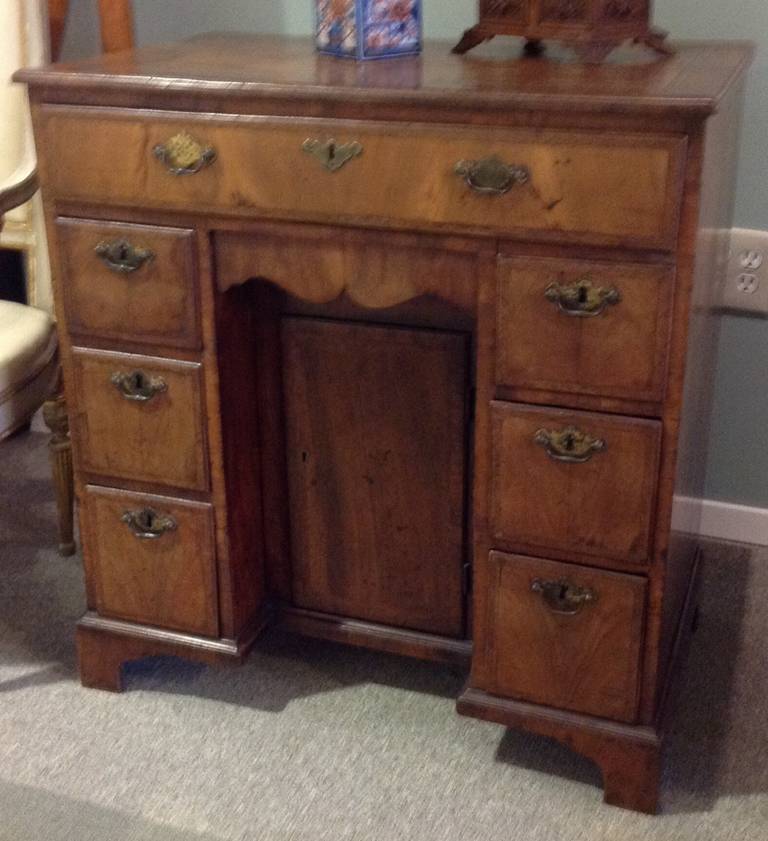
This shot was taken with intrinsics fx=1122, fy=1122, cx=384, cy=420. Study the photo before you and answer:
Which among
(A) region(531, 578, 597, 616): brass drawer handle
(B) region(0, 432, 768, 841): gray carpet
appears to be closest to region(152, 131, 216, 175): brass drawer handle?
(A) region(531, 578, 597, 616): brass drawer handle

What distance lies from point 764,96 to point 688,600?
2.29 ft

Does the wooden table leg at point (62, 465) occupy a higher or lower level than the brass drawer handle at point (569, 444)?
lower

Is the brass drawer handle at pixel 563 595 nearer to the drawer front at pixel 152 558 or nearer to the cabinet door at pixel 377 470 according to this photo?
the cabinet door at pixel 377 470

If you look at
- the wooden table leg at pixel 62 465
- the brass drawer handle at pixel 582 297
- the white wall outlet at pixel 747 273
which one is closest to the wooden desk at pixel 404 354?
the brass drawer handle at pixel 582 297

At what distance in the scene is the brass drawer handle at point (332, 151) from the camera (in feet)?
3.70

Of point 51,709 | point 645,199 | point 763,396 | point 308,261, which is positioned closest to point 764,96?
point 763,396

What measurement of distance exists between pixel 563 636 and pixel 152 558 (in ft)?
1.72

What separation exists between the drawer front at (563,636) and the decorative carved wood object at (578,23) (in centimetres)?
58

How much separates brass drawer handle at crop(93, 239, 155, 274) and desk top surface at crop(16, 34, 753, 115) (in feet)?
0.51

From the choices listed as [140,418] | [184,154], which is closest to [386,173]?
[184,154]

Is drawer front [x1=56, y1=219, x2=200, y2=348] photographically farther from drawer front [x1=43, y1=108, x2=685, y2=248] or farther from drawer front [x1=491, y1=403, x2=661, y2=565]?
drawer front [x1=491, y1=403, x2=661, y2=565]

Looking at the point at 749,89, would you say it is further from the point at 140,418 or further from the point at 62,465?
the point at 62,465

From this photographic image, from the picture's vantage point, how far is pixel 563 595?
4.07 feet

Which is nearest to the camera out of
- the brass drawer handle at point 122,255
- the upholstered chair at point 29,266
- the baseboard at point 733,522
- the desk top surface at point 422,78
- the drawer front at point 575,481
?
the desk top surface at point 422,78
